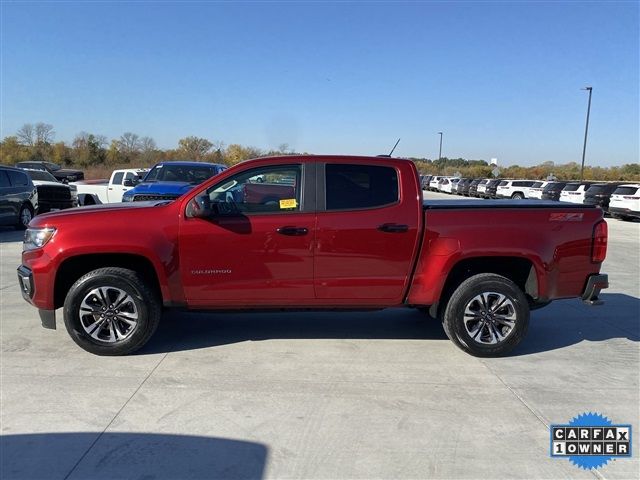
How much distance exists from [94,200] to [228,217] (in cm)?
1433

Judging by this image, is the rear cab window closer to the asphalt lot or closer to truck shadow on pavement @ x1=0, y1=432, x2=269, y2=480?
the asphalt lot

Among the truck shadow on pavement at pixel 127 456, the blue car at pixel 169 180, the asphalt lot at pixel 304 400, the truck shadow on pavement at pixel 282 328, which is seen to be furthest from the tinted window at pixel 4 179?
the truck shadow on pavement at pixel 127 456

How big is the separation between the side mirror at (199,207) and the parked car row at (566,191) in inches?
449

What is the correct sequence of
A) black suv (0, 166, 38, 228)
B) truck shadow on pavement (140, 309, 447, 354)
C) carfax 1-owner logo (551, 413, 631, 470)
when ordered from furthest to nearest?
black suv (0, 166, 38, 228) → truck shadow on pavement (140, 309, 447, 354) → carfax 1-owner logo (551, 413, 631, 470)

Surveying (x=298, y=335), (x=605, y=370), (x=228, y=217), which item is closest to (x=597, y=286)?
(x=605, y=370)

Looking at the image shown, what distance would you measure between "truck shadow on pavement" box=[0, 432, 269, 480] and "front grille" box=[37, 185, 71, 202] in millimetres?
15065

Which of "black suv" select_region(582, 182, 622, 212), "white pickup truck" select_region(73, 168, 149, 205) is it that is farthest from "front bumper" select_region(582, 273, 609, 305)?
"black suv" select_region(582, 182, 622, 212)

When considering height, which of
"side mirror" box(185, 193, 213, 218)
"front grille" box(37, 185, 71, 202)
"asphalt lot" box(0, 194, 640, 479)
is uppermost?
"side mirror" box(185, 193, 213, 218)

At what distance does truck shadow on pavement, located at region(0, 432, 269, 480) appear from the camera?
294 cm

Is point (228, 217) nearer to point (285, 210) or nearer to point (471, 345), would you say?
point (285, 210)

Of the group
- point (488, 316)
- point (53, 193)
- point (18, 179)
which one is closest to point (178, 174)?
point (18, 179)

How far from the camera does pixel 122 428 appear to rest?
3438mm

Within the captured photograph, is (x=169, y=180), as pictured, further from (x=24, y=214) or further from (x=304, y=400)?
(x=304, y=400)

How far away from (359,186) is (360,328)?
1.76 m
